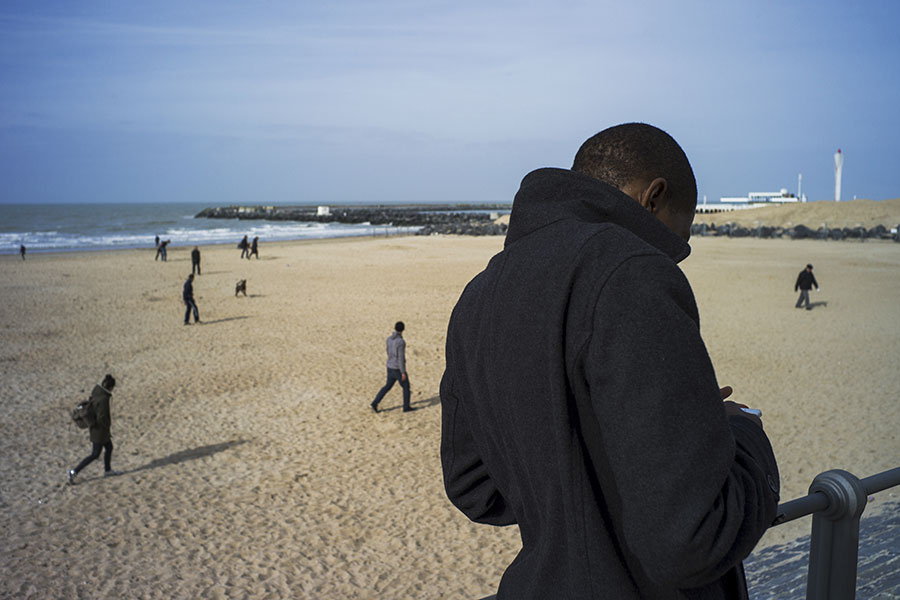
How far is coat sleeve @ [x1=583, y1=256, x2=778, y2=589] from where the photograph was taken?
1037 mm

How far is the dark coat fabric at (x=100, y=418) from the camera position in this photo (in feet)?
29.4

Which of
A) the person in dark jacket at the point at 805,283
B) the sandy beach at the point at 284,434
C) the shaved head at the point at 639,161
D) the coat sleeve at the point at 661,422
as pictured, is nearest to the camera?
the coat sleeve at the point at 661,422

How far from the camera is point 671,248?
1.29 metres

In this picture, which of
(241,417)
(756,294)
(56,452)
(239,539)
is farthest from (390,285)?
(239,539)

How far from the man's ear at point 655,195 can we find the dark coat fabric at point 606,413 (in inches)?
4.3

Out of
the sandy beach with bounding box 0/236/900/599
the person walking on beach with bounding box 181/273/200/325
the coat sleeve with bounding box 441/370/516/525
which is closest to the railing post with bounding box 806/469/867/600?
the sandy beach with bounding box 0/236/900/599

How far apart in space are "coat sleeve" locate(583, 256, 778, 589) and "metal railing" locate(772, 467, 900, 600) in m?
0.89

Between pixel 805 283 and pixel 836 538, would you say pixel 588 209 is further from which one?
pixel 805 283

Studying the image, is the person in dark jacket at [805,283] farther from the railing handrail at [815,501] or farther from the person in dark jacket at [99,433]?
the railing handrail at [815,501]

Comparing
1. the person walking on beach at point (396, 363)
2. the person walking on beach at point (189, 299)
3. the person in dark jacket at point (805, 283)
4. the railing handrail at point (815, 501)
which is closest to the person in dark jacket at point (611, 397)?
the railing handrail at point (815, 501)

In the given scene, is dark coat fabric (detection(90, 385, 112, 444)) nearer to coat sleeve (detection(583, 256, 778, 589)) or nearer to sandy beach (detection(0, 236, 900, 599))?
sandy beach (detection(0, 236, 900, 599))

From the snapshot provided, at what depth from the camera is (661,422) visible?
1034mm

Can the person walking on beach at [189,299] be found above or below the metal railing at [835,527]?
below

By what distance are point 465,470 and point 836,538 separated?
118 centimetres
